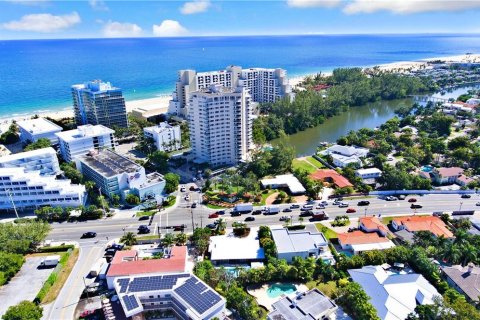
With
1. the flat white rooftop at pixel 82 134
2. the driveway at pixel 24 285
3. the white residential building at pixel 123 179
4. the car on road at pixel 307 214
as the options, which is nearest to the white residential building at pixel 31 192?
Result: the white residential building at pixel 123 179

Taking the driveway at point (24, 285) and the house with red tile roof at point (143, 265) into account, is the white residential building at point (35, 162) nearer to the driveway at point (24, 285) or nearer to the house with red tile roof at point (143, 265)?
the driveway at point (24, 285)

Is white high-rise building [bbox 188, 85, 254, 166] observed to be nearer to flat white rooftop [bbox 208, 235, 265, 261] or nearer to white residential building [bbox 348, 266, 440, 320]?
flat white rooftop [bbox 208, 235, 265, 261]

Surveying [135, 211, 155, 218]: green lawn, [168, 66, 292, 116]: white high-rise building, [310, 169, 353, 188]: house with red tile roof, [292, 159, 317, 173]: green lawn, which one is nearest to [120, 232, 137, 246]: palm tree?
[135, 211, 155, 218]: green lawn

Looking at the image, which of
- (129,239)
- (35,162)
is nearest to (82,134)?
(35,162)

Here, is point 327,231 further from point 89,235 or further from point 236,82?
point 236,82

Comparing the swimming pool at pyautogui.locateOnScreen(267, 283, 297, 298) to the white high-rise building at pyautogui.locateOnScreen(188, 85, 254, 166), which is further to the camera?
the white high-rise building at pyautogui.locateOnScreen(188, 85, 254, 166)

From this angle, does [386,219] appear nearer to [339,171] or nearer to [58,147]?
[339,171]
